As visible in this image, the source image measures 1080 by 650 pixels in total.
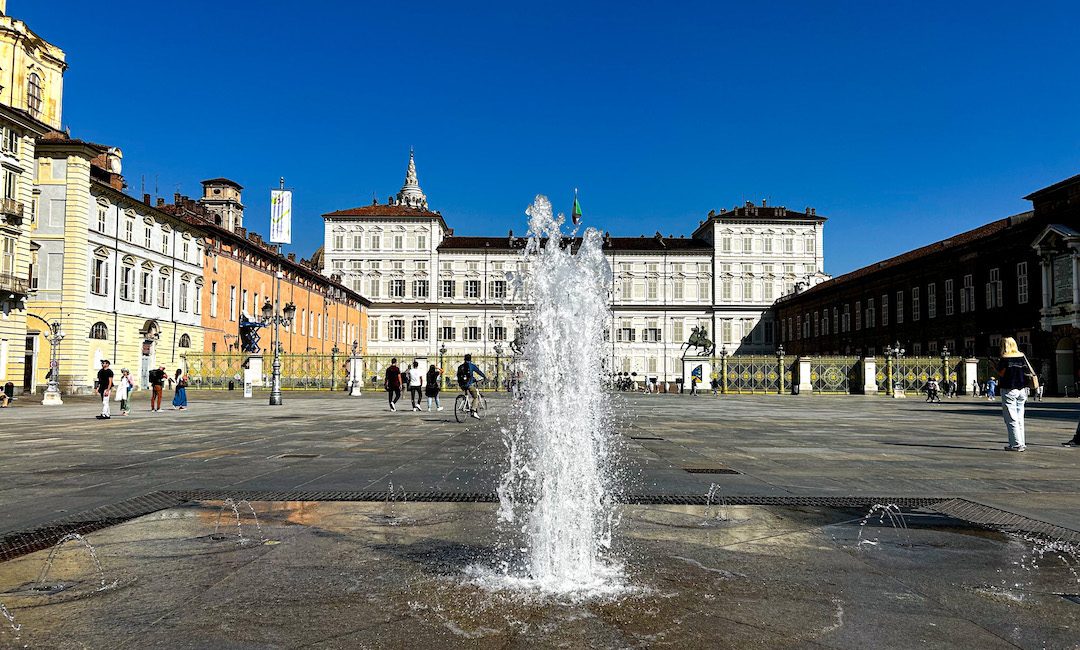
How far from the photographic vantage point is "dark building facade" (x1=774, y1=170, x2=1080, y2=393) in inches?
1464

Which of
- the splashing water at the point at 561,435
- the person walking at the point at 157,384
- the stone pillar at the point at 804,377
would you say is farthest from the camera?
the stone pillar at the point at 804,377

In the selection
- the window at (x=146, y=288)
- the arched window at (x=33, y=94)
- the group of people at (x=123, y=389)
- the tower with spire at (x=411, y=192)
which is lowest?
the group of people at (x=123, y=389)

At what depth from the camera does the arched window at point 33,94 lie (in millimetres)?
39375

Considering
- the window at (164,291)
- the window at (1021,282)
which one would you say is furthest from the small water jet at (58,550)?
the window at (1021,282)

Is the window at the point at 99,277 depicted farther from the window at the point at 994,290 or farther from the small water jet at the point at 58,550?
the window at the point at 994,290

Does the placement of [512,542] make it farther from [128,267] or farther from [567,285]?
[128,267]

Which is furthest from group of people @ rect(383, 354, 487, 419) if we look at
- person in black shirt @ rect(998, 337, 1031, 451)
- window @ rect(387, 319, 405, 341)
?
window @ rect(387, 319, 405, 341)

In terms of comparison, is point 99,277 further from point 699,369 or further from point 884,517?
point 884,517

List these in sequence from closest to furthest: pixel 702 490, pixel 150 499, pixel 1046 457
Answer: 1. pixel 150 499
2. pixel 702 490
3. pixel 1046 457

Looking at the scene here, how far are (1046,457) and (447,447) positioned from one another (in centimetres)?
844

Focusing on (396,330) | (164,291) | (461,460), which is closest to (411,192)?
(396,330)

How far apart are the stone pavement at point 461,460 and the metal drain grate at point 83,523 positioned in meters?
0.22

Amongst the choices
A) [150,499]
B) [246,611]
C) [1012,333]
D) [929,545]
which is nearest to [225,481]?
[150,499]

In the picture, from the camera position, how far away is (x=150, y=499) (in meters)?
6.74
